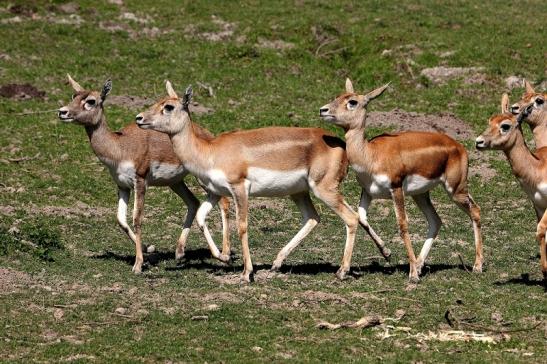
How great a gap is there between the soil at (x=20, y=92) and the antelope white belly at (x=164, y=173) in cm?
707

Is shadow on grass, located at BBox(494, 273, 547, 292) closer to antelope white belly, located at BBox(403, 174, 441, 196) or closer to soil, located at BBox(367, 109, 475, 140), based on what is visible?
antelope white belly, located at BBox(403, 174, 441, 196)

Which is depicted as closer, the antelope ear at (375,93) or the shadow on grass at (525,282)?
the shadow on grass at (525,282)

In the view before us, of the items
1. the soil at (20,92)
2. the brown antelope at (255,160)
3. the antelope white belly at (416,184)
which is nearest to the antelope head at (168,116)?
the brown antelope at (255,160)

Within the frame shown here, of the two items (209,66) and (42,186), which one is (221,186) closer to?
(42,186)

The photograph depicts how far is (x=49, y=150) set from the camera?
58.4 feet

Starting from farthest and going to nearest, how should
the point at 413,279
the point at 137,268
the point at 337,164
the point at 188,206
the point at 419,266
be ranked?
the point at 188,206, the point at 137,268, the point at 419,266, the point at 337,164, the point at 413,279

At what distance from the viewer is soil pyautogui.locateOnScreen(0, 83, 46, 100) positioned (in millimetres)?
19984

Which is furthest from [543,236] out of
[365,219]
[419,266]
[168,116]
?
[168,116]

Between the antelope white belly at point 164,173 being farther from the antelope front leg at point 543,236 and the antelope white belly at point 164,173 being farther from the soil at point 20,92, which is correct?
the soil at point 20,92

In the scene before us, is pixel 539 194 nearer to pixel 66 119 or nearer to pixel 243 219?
pixel 243 219

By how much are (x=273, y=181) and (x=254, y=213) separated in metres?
3.75

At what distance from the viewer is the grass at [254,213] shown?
10102 millimetres

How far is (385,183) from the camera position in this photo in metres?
12.3

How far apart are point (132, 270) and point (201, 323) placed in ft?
8.54
